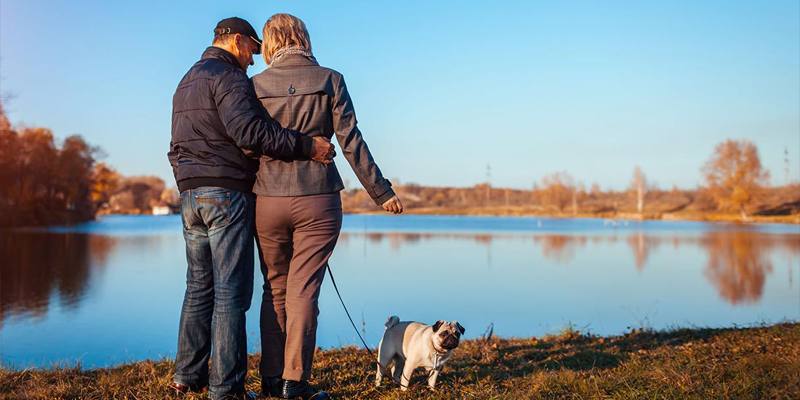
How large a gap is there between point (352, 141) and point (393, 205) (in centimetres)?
42

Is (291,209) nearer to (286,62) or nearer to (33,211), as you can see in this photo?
(286,62)

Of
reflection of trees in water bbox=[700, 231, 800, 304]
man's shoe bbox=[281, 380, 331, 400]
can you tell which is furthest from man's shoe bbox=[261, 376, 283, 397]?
reflection of trees in water bbox=[700, 231, 800, 304]

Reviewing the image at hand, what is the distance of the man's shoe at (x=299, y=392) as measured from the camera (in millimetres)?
3481

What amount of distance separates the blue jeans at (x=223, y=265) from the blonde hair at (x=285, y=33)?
0.85m

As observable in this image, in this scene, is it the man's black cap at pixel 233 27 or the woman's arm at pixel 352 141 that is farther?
the man's black cap at pixel 233 27

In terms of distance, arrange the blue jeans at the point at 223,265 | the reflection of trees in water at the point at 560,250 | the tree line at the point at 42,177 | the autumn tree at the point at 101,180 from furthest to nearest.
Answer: the autumn tree at the point at 101,180 → the tree line at the point at 42,177 → the reflection of trees in water at the point at 560,250 → the blue jeans at the point at 223,265

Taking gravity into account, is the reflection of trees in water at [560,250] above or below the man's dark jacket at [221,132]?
below

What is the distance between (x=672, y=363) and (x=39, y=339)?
8.19m

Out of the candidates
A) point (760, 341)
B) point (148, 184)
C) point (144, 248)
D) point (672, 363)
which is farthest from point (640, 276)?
point (148, 184)

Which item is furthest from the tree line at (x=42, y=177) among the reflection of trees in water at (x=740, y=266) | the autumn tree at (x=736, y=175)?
the autumn tree at (x=736, y=175)

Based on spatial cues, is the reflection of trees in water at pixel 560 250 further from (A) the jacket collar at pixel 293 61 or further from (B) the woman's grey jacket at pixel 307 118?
(A) the jacket collar at pixel 293 61

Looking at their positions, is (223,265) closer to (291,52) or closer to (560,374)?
(291,52)

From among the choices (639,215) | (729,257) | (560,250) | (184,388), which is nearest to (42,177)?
(560,250)

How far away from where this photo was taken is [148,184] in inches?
4478
